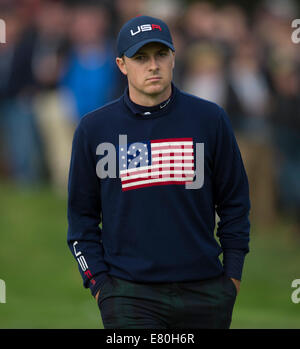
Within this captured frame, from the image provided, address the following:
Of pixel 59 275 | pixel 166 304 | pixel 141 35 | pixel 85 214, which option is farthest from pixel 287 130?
pixel 166 304

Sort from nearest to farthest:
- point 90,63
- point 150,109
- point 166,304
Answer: point 166,304
point 150,109
point 90,63

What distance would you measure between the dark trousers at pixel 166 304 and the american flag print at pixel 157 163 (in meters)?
0.50

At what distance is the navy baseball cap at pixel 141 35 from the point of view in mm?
4203

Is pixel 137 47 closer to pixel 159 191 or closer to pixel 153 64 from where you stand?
pixel 153 64

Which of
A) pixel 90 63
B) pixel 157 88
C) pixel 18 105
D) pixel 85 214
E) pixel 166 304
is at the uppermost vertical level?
pixel 90 63

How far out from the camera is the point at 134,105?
4.29 m

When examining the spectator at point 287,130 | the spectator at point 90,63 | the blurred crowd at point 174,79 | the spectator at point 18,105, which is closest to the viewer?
the spectator at point 287,130

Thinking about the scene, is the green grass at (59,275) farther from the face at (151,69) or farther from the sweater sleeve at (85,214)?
the face at (151,69)

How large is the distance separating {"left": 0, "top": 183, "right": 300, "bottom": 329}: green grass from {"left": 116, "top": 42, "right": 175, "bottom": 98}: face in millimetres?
4561

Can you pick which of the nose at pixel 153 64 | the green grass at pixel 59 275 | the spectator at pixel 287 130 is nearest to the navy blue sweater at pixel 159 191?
the nose at pixel 153 64

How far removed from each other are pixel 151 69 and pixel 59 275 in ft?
22.3

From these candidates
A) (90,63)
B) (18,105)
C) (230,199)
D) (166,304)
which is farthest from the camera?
(18,105)

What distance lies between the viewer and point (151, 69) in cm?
418
